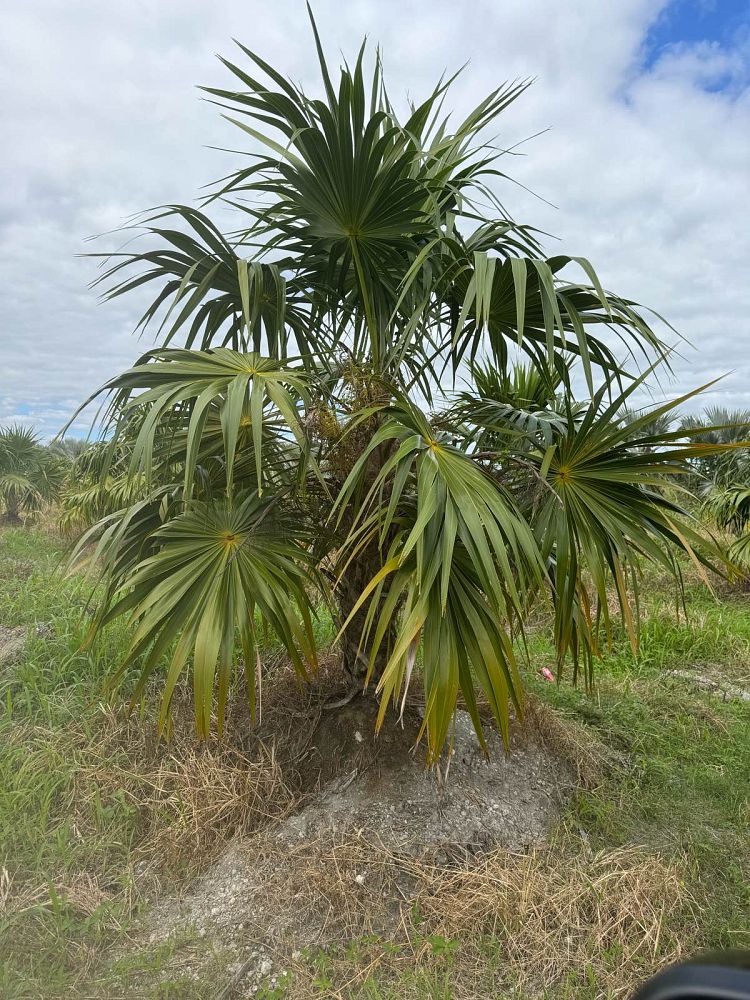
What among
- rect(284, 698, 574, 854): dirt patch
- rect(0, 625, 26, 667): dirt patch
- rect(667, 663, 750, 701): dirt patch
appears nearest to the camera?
rect(284, 698, 574, 854): dirt patch

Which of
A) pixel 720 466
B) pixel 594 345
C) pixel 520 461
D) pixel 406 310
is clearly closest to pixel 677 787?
pixel 520 461

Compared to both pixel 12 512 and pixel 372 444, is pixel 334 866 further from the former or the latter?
pixel 12 512

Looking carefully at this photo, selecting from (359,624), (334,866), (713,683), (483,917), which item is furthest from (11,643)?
(713,683)

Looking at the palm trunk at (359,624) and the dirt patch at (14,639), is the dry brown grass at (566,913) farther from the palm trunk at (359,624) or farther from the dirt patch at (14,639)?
the dirt patch at (14,639)

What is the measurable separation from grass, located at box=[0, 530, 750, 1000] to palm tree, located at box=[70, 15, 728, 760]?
2.23ft

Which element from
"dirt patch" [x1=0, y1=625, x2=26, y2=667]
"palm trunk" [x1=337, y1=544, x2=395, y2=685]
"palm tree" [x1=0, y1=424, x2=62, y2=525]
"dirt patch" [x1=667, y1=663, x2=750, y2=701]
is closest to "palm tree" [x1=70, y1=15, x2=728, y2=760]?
"palm trunk" [x1=337, y1=544, x2=395, y2=685]

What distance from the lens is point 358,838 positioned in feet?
8.64

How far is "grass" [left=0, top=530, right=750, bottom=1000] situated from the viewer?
2197 mm

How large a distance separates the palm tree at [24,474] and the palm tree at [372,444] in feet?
30.7

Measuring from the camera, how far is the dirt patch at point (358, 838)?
2389mm

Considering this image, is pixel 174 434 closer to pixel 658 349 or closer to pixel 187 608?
pixel 187 608

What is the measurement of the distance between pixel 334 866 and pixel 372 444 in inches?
64.3

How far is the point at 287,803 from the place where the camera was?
117 inches

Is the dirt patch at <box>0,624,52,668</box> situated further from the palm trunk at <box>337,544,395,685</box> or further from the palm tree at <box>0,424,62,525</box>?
the palm tree at <box>0,424,62,525</box>
